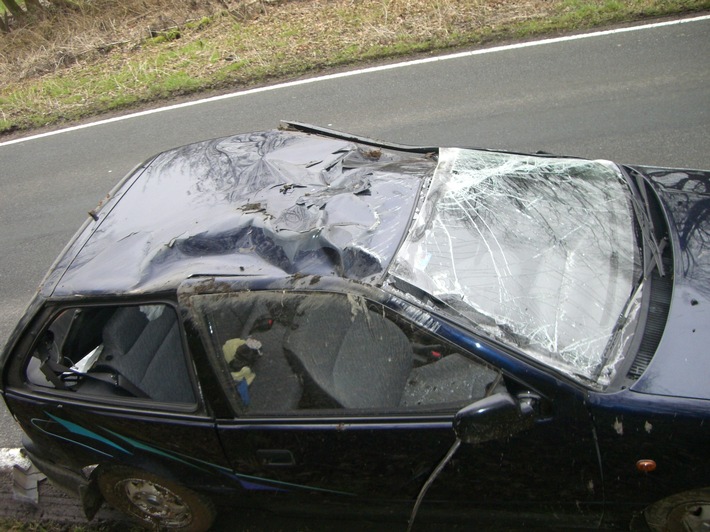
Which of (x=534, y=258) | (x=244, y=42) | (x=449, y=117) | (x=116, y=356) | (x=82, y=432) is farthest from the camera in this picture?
(x=244, y=42)

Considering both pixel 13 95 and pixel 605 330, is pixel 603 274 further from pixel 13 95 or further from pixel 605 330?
pixel 13 95

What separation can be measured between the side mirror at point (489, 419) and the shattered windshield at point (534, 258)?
1.03 feet

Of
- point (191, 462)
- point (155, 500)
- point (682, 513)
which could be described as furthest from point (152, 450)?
point (682, 513)

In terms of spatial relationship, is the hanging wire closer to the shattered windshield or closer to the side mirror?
the side mirror

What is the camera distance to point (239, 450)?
127 inches

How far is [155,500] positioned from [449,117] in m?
5.29

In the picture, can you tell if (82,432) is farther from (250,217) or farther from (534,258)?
(534,258)

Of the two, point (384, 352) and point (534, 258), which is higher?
point (534, 258)

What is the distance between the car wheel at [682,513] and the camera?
2926 mm

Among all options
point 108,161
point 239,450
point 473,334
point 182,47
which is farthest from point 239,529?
point 182,47

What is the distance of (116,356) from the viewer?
3629 mm

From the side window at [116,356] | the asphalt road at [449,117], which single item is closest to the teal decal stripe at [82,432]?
the side window at [116,356]

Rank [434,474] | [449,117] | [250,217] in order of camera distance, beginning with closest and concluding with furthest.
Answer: [434,474] → [250,217] → [449,117]

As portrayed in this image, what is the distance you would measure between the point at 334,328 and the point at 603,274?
1.31 m
